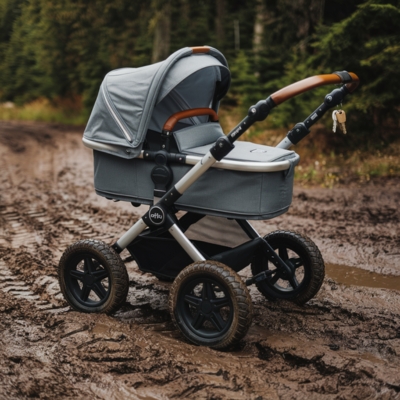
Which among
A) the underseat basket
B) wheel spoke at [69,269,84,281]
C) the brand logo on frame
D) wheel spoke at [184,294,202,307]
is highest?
the underseat basket

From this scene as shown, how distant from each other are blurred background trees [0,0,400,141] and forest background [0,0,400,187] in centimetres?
2

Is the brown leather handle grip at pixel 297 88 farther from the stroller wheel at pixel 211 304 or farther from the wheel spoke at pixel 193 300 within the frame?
the wheel spoke at pixel 193 300

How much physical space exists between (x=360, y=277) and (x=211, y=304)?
6.33ft

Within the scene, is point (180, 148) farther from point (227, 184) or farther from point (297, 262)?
point (297, 262)

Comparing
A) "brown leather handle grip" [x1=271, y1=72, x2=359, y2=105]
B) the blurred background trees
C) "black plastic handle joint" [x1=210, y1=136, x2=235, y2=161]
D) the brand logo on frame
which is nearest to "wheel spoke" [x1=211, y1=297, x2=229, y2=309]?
the brand logo on frame

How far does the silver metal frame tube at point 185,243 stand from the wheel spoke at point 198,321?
37 centimetres

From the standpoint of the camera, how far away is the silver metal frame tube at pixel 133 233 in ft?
13.1

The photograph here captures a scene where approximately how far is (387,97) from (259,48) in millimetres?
4865

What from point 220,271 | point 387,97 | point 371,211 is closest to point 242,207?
point 220,271

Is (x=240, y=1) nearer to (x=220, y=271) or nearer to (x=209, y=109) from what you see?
(x=209, y=109)

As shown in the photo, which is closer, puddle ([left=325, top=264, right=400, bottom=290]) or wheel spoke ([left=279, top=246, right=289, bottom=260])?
wheel spoke ([left=279, top=246, right=289, bottom=260])

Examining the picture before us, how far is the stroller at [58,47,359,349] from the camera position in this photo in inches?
141

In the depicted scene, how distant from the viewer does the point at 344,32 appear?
8.51 metres

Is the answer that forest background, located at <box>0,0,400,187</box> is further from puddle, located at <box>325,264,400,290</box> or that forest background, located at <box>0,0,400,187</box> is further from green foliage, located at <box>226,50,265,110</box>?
puddle, located at <box>325,264,400,290</box>
